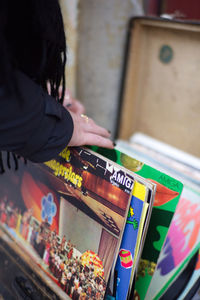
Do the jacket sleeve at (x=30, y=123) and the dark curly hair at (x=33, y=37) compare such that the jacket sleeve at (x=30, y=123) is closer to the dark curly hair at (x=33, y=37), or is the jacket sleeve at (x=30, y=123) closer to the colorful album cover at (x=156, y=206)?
the dark curly hair at (x=33, y=37)

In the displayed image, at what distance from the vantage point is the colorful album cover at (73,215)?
54cm

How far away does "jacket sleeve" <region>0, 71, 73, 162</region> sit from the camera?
46 cm

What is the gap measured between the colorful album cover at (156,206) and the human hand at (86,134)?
39 mm

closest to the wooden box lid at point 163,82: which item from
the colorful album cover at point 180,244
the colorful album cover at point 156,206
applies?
the colorful album cover at point 180,244

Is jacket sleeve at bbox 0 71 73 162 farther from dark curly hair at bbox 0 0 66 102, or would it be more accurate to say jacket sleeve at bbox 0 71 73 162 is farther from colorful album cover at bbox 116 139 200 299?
colorful album cover at bbox 116 139 200 299

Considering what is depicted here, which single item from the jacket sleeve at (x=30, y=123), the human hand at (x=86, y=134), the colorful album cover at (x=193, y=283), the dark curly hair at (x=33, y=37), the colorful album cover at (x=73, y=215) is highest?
the dark curly hair at (x=33, y=37)

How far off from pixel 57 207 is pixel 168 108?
79cm

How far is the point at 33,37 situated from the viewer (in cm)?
54

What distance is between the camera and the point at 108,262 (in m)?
0.56

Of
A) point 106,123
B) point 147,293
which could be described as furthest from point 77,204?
point 106,123

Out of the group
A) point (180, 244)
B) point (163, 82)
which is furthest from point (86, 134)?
point (163, 82)

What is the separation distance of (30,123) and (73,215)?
0.82 ft

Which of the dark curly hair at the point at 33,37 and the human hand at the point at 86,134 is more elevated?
the dark curly hair at the point at 33,37

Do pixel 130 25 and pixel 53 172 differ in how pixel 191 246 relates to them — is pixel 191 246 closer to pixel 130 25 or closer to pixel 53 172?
pixel 53 172
